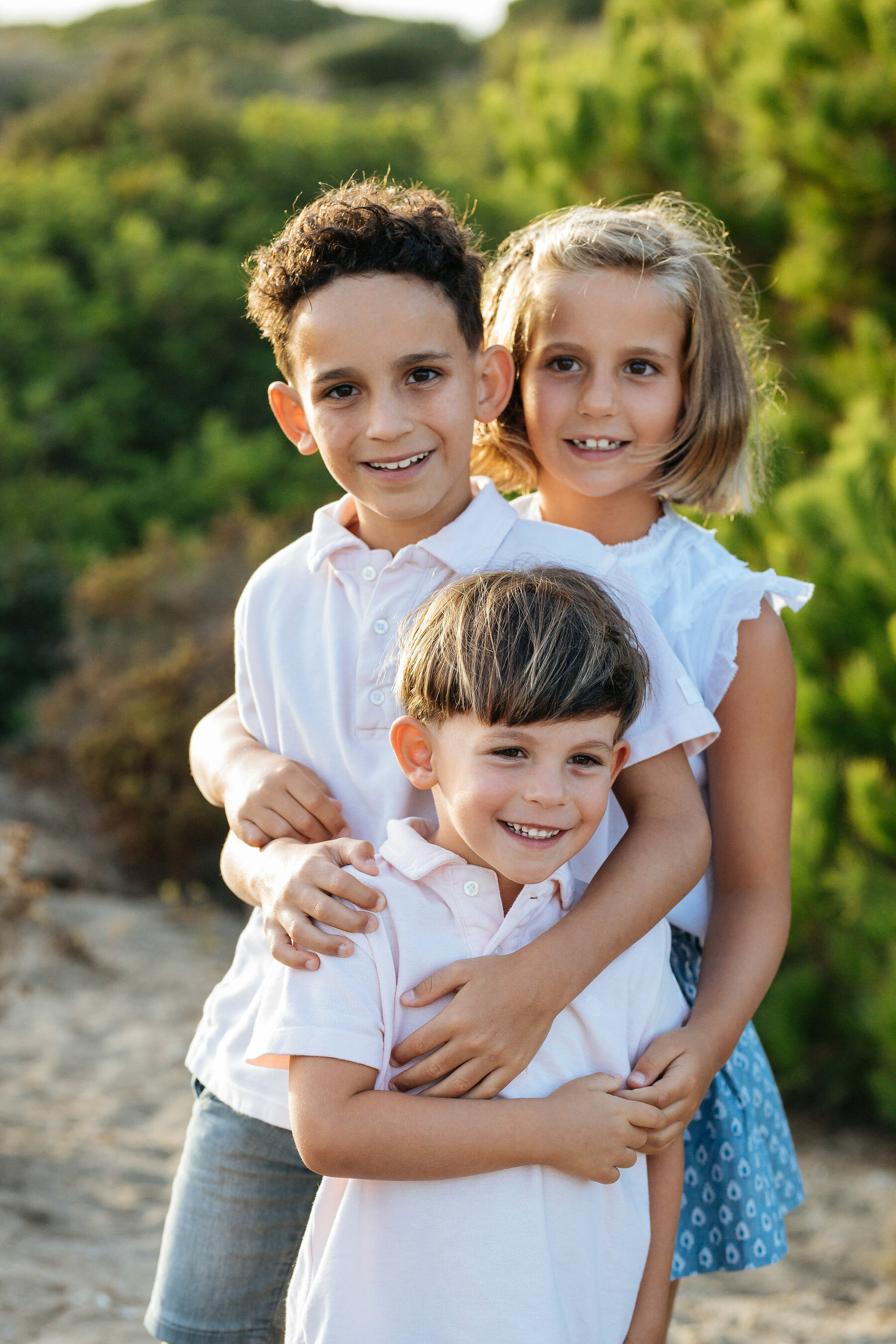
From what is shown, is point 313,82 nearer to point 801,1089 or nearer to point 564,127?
point 564,127

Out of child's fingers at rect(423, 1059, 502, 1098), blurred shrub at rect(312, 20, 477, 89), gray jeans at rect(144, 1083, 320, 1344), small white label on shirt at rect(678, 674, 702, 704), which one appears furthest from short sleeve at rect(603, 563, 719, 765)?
blurred shrub at rect(312, 20, 477, 89)

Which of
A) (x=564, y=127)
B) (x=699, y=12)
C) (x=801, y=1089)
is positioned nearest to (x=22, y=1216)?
(x=801, y=1089)

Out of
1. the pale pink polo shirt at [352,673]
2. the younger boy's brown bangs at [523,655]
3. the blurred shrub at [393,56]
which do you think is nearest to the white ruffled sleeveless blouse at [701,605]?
the pale pink polo shirt at [352,673]

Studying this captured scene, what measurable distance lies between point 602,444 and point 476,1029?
0.88 metres

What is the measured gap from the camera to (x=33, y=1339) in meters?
2.63

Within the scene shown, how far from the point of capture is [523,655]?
1.28 metres

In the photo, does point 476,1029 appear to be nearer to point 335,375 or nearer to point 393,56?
point 335,375

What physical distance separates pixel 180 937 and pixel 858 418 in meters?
3.49

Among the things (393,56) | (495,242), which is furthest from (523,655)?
(393,56)

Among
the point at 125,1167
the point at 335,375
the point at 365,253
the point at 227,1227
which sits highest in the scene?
the point at 365,253

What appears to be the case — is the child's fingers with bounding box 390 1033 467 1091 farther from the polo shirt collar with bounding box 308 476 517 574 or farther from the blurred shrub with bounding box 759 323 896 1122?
the blurred shrub with bounding box 759 323 896 1122

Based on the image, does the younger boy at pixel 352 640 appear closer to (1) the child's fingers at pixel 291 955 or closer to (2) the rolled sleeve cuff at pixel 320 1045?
(1) the child's fingers at pixel 291 955

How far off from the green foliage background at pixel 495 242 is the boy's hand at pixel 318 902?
2229mm

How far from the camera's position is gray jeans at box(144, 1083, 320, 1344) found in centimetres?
157
